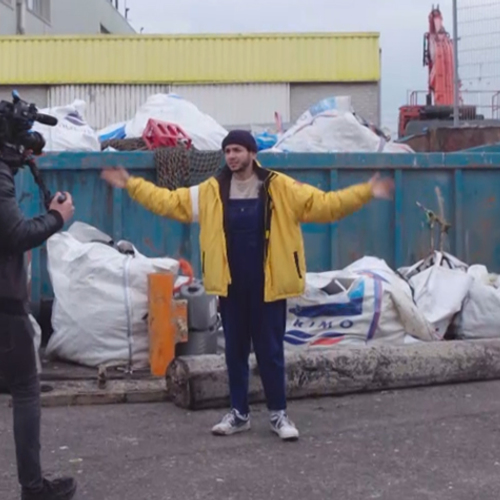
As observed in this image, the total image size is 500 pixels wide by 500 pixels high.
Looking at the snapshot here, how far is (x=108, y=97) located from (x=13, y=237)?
18314 millimetres

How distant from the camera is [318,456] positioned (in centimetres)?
488

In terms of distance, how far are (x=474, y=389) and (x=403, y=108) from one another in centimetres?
1605

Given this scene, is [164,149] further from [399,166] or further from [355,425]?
[355,425]

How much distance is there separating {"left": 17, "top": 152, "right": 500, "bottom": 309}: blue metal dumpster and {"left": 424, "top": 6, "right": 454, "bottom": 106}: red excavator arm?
639 inches

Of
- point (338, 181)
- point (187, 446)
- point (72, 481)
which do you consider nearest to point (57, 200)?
point (72, 481)

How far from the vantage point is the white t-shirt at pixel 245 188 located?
5.08 meters

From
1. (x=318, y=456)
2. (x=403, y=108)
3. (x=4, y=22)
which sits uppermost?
(x=4, y=22)

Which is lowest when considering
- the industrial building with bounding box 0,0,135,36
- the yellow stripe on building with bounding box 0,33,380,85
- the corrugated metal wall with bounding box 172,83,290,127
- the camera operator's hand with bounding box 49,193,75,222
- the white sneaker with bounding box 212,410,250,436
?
the white sneaker with bounding box 212,410,250,436

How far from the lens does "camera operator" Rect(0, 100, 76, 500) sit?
3.80m

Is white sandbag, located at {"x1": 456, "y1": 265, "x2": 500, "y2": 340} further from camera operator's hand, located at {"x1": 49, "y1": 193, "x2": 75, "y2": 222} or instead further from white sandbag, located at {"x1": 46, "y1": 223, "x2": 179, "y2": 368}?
camera operator's hand, located at {"x1": 49, "y1": 193, "x2": 75, "y2": 222}

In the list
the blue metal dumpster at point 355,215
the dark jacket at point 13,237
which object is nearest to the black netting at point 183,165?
the blue metal dumpster at point 355,215

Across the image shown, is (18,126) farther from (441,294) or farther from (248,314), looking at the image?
(441,294)

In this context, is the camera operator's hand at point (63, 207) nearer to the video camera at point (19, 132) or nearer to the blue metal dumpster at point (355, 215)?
the video camera at point (19, 132)

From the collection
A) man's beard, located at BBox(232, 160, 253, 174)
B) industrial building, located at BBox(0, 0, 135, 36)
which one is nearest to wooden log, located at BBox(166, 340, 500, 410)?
man's beard, located at BBox(232, 160, 253, 174)
